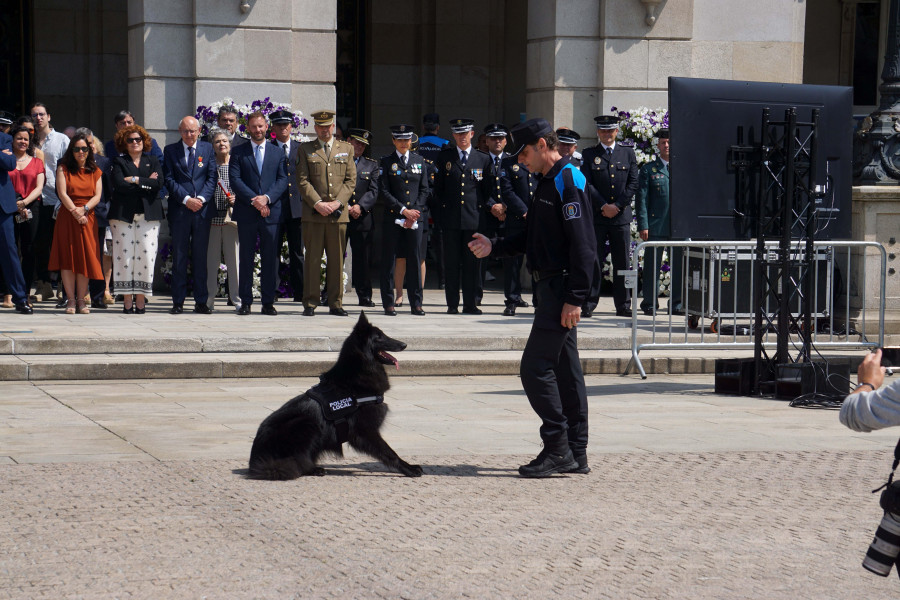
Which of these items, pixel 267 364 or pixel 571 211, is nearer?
pixel 571 211

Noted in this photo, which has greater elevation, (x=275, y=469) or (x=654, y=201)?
(x=654, y=201)

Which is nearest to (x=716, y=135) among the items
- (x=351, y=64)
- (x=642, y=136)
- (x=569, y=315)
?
(x=569, y=315)

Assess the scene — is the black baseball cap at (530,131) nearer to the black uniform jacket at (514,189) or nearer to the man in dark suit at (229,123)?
the black uniform jacket at (514,189)

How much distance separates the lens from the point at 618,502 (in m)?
7.10

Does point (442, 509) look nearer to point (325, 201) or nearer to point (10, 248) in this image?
point (325, 201)

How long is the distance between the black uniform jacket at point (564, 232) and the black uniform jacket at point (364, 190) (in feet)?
24.8

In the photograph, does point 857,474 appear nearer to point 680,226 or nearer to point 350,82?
point 680,226

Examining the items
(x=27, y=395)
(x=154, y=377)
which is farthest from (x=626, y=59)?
(x=27, y=395)

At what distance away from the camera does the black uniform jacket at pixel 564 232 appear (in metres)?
7.61

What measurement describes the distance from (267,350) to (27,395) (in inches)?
98.5

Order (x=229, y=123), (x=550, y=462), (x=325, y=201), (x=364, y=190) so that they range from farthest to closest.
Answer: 1. (x=229, y=123)
2. (x=364, y=190)
3. (x=325, y=201)
4. (x=550, y=462)

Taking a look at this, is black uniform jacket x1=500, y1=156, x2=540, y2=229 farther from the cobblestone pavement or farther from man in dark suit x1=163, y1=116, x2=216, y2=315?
the cobblestone pavement

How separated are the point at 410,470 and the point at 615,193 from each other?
26.9ft

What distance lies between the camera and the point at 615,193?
50.3 ft
